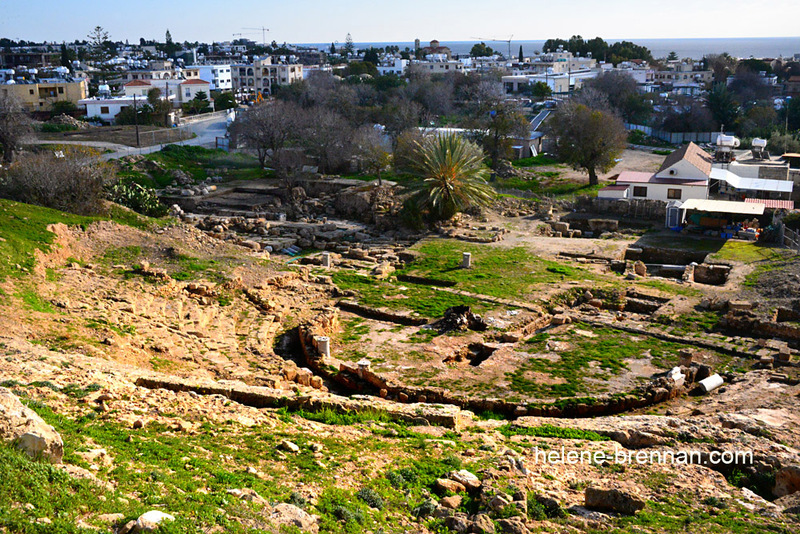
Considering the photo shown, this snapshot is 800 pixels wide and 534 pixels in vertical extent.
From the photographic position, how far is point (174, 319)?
1905 cm

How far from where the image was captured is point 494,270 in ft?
86.7

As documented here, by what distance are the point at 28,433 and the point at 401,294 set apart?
15740mm

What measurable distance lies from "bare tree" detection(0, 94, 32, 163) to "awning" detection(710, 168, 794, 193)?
125 ft

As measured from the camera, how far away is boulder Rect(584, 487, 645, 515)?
10.1m

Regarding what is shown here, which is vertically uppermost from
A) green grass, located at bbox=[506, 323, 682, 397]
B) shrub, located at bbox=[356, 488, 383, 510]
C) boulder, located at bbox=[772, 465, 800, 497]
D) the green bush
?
the green bush

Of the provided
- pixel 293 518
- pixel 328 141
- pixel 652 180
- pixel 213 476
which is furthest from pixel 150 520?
pixel 328 141

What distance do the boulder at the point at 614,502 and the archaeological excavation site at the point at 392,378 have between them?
0.03m

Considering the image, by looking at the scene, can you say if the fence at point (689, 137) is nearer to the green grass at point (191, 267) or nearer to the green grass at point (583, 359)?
the green grass at point (583, 359)

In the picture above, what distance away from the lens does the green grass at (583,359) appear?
16594 mm

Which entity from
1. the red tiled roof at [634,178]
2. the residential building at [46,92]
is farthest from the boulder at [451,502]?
the residential building at [46,92]

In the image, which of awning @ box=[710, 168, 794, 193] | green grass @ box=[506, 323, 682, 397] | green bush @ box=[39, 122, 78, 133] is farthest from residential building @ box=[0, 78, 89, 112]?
green grass @ box=[506, 323, 682, 397]

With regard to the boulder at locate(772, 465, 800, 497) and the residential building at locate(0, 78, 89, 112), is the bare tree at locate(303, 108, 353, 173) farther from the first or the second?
the boulder at locate(772, 465, 800, 497)

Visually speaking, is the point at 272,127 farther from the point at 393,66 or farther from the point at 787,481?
the point at 393,66

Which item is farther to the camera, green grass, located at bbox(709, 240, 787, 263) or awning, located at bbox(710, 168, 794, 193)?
awning, located at bbox(710, 168, 794, 193)
